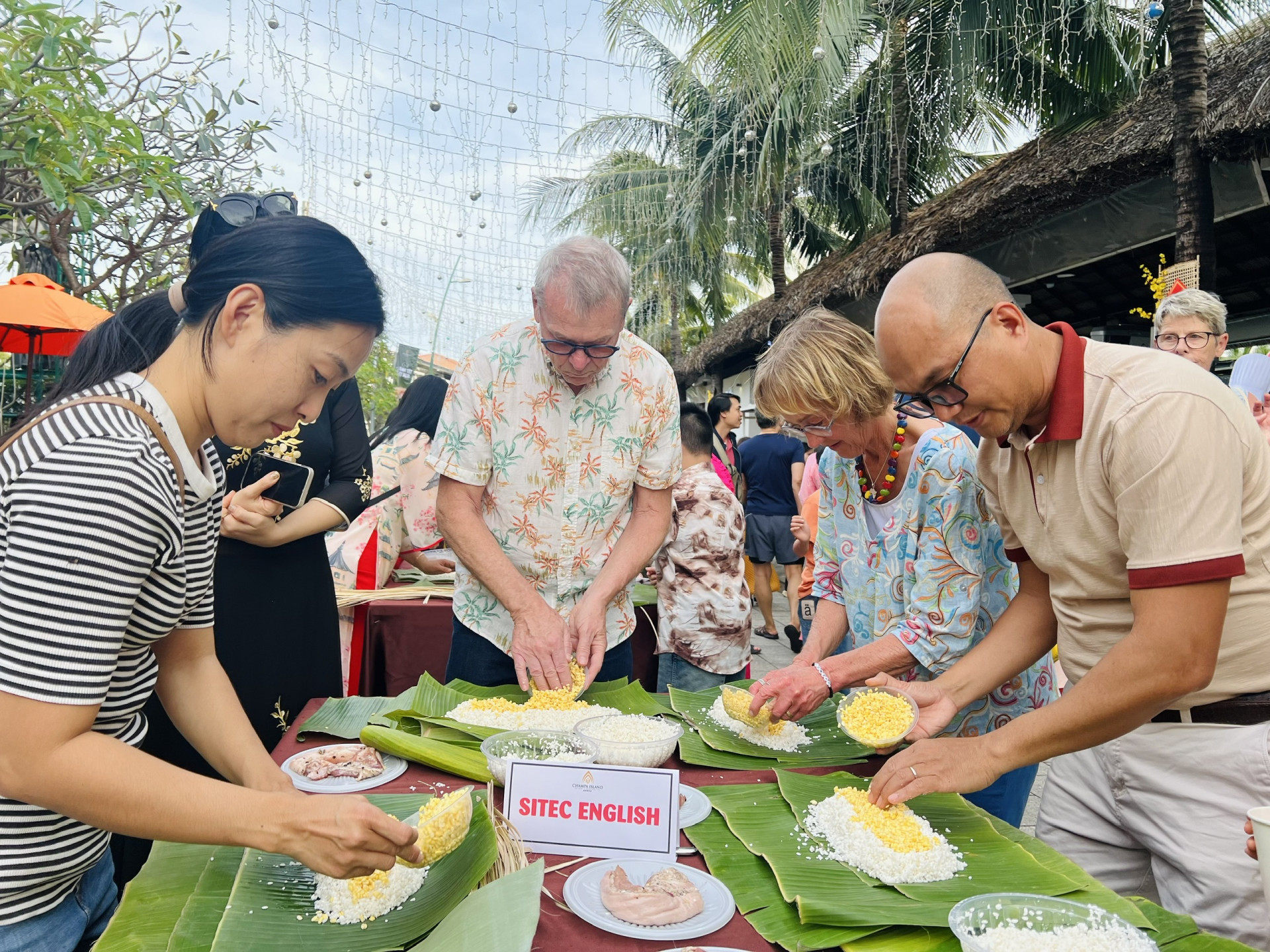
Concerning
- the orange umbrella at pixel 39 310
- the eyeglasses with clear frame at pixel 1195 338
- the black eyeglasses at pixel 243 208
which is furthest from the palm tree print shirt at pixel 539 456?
the orange umbrella at pixel 39 310

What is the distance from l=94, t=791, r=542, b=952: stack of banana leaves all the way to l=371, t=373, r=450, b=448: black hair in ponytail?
108 inches

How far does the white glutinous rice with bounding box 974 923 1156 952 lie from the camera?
1055mm

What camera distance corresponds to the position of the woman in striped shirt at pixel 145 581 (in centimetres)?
96

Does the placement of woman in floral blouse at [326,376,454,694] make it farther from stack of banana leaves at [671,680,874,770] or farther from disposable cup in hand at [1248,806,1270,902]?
disposable cup in hand at [1248,806,1270,902]

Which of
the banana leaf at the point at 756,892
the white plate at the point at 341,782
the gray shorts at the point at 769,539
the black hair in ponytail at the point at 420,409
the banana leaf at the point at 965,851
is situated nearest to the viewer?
the banana leaf at the point at 756,892

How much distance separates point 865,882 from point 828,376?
115 centimetres

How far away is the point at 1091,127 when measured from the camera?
7473 mm

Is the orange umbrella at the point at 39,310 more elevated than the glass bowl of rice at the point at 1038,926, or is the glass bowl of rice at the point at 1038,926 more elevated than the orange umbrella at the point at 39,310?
the orange umbrella at the point at 39,310

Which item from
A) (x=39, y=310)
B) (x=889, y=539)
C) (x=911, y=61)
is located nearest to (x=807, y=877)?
(x=889, y=539)

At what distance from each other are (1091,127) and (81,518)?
337 inches

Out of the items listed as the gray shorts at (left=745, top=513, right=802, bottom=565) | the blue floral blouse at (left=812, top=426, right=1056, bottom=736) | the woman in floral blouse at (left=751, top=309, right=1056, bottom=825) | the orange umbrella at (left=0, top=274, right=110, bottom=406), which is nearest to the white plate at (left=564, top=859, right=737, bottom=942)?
the woman in floral blouse at (left=751, top=309, right=1056, bottom=825)

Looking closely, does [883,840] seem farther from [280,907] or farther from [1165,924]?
[280,907]

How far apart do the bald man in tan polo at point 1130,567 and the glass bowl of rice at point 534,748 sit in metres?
0.54

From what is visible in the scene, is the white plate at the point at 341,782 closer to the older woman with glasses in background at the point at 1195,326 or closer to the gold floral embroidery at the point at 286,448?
the gold floral embroidery at the point at 286,448
